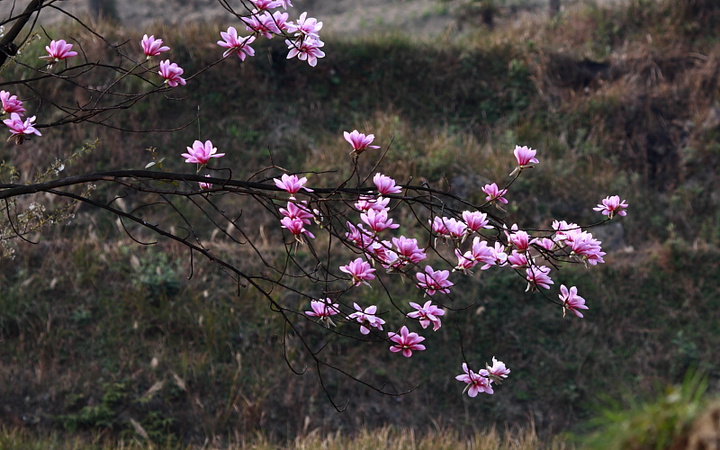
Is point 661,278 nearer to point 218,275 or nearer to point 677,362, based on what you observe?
point 677,362

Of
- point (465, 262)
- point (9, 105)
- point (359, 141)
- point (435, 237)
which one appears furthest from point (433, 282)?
point (9, 105)

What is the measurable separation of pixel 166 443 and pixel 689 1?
10.5 metres

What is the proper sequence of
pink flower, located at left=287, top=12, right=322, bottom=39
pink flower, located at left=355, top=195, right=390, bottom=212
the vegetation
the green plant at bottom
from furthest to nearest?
the vegetation < pink flower, located at left=287, top=12, right=322, bottom=39 < pink flower, located at left=355, top=195, right=390, bottom=212 < the green plant at bottom

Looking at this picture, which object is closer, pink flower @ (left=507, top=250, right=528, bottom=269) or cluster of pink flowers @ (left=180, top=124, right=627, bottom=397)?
cluster of pink flowers @ (left=180, top=124, right=627, bottom=397)

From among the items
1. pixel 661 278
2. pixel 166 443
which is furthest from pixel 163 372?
pixel 661 278

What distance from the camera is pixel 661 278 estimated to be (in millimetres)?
9273

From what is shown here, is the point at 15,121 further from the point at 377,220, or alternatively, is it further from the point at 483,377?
the point at 483,377

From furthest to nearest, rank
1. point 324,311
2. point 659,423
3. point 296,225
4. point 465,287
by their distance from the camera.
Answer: point 465,287 < point 324,311 < point 296,225 < point 659,423

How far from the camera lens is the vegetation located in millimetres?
7656

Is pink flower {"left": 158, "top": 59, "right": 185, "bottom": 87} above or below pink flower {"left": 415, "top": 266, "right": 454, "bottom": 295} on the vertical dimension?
above

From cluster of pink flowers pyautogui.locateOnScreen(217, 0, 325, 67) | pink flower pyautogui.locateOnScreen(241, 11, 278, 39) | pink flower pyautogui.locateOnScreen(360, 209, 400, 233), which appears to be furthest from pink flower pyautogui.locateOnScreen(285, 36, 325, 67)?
pink flower pyautogui.locateOnScreen(360, 209, 400, 233)

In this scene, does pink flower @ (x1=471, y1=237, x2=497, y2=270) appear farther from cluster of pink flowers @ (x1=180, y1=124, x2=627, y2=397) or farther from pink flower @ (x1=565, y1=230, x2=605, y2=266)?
pink flower @ (x1=565, y1=230, x2=605, y2=266)

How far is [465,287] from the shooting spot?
897 centimetres

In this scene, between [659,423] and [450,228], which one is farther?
[450,228]
